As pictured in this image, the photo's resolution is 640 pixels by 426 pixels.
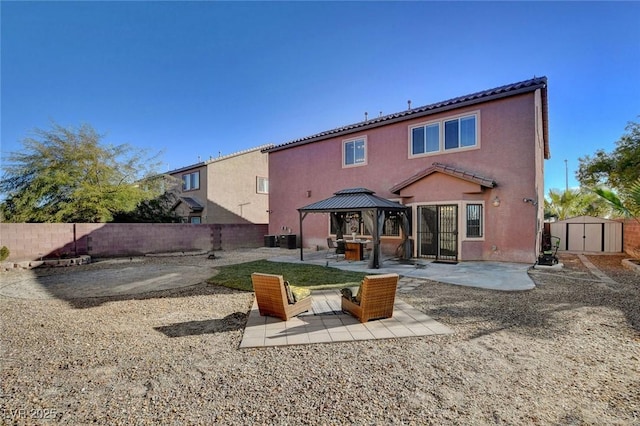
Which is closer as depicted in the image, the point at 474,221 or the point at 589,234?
the point at 474,221

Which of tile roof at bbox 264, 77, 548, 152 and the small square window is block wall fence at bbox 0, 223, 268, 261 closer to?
tile roof at bbox 264, 77, 548, 152

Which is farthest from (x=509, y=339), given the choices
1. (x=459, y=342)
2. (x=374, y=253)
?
(x=374, y=253)

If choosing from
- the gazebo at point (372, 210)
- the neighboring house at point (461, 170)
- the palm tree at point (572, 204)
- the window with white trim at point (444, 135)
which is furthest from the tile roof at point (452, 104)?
the palm tree at point (572, 204)

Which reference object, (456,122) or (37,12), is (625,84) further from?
(37,12)

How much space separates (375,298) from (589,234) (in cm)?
1938

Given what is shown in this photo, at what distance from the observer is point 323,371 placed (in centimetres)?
372

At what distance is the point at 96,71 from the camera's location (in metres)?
12.7

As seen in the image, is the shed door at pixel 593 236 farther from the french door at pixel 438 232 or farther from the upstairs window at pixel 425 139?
the upstairs window at pixel 425 139

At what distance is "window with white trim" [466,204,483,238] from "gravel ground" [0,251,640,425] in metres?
6.33

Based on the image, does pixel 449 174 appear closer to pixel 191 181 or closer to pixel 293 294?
pixel 293 294

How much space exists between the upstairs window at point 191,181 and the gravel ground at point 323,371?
19673mm

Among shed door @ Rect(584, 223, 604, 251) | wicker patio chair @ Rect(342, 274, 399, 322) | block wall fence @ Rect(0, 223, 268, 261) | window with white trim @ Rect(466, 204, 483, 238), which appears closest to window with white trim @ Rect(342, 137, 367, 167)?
window with white trim @ Rect(466, 204, 483, 238)

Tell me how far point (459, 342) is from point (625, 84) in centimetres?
1926

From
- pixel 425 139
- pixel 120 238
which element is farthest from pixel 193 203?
pixel 425 139
